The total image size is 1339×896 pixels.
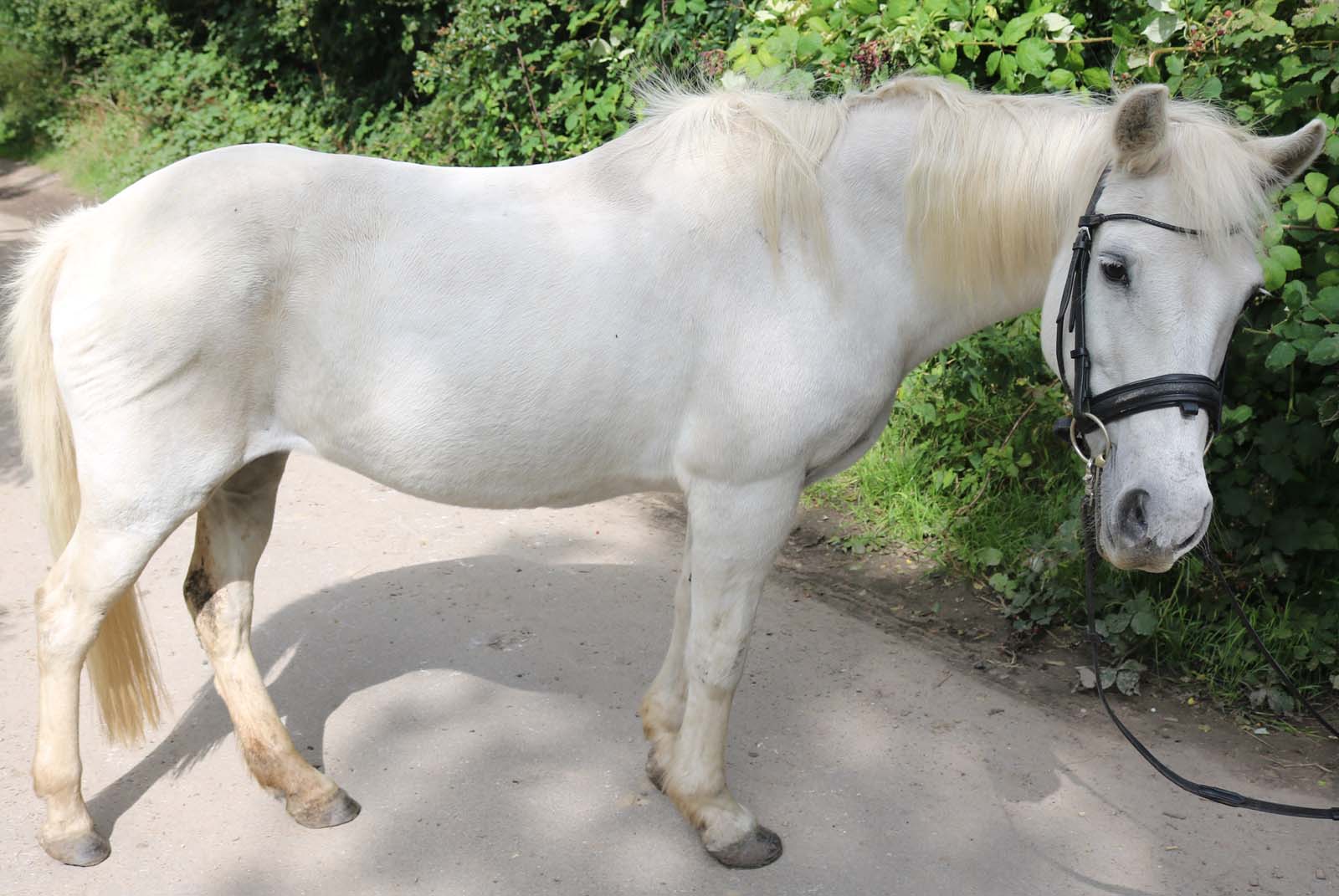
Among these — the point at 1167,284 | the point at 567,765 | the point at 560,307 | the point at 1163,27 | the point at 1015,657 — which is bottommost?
the point at 1015,657

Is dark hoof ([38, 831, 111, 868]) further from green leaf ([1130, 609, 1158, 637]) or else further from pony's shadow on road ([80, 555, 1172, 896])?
green leaf ([1130, 609, 1158, 637])

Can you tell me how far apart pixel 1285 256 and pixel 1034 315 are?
123 centimetres

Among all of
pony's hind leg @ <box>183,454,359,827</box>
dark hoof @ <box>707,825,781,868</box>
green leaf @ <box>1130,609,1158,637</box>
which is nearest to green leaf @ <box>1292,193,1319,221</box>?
green leaf @ <box>1130,609,1158,637</box>

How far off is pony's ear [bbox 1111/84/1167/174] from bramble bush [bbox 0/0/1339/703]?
0.53 meters

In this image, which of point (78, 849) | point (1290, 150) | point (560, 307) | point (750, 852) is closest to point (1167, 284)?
point (1290, 150)

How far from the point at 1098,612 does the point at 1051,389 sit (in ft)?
2.92

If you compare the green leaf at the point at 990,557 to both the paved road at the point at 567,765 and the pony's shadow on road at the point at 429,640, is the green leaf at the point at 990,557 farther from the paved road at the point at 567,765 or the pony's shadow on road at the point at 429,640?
the pony's shadow on road at the point at 429,640

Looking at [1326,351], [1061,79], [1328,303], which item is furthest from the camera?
[1061,79]

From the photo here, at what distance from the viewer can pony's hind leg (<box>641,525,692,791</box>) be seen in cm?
299

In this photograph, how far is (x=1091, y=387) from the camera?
7.22ft

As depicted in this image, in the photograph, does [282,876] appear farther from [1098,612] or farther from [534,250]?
[1098,612]

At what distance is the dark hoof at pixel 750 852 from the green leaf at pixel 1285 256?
1.98 m

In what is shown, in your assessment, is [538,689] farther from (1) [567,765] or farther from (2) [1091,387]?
(2) [1091,387]

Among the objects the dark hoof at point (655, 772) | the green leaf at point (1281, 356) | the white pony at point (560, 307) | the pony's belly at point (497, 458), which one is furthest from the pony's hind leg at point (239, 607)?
the green leaf at point (1281, 356)
